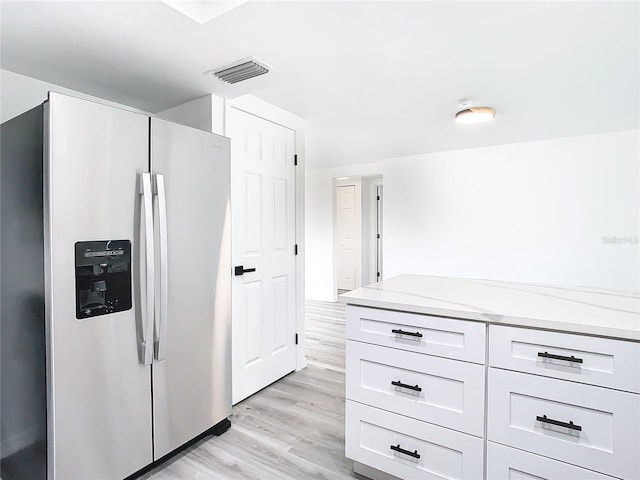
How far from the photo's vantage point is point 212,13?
152 centimetres

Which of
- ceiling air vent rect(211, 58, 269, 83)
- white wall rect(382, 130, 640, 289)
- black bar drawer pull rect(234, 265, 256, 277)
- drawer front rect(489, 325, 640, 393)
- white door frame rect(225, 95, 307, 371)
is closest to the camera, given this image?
drawer front rect(489, 325, 640, 393)

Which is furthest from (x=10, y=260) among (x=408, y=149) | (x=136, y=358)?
(x=408, y=149)

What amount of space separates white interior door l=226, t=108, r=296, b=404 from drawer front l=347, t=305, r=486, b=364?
1123mm

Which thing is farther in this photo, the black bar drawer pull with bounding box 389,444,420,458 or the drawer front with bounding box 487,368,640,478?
the black bar drawer pull with bounding box 389,444,420,458

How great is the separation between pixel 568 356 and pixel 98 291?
1866mm

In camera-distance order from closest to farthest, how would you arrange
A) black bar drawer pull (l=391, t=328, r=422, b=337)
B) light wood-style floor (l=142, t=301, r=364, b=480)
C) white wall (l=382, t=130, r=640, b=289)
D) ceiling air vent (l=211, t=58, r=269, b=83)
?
1. black bar drawer pull (l=391, t=328, r=422, b=337)
2. light wood-style floor (l=142, t=301, r=364, b=480)
3. ceiling air vent (l=211, t=58, r=269, b=83)
4. white wall (l=382, t=130, r=640, b=289)

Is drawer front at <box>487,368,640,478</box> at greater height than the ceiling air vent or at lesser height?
lesser

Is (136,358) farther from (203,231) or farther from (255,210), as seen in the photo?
(255,210)

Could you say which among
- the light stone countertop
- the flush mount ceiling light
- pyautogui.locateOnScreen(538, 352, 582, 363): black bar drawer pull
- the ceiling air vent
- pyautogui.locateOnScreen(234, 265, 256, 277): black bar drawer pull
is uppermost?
the flush mount ceiling light

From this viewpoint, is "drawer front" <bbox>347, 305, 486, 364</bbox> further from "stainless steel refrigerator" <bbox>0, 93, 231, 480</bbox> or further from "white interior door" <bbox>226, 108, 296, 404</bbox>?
"white interior door" <bbox>226, 108, 296, 404</bbox>

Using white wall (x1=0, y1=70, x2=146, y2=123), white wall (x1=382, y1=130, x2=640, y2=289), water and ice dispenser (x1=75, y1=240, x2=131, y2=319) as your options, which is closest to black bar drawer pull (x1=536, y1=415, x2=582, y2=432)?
water and ice dispenser (x1=75, y1=240, x2=131, y2=319)

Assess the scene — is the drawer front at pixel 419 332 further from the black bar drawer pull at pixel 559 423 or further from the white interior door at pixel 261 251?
the white interior door at pixel 261 251

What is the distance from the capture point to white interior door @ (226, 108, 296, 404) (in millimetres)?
2486

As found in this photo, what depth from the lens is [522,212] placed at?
171 inches
